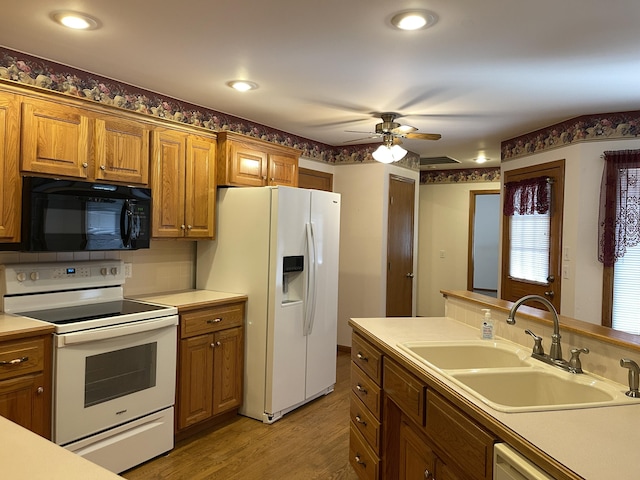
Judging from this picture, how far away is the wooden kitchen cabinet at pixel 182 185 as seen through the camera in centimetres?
317

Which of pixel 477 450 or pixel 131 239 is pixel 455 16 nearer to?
pixel 477 450

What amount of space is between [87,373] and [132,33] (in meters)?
1.78

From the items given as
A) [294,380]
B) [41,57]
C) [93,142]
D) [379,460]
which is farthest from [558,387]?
[41,57]

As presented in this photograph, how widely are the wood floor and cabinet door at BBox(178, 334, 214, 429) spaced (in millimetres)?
181

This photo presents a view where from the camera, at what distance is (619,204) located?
3666 mm

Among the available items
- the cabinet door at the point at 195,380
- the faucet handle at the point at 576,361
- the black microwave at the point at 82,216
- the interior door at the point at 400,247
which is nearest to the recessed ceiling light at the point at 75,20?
the black microwave at the point at 82,216

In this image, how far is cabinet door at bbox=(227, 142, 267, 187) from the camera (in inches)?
142

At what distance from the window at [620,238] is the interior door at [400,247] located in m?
2.16

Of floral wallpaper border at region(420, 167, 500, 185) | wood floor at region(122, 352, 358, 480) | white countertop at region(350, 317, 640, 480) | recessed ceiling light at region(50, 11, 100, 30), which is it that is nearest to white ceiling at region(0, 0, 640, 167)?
recessed ceiling light at region(50, 11, 100, 30)

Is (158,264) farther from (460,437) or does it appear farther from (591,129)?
(591,129)

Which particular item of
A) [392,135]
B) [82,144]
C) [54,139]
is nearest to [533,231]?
[392,135]

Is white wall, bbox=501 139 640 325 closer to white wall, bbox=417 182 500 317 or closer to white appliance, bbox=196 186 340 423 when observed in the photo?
white appliance, bbox=196 186 340 423

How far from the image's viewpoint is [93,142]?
9.05ft

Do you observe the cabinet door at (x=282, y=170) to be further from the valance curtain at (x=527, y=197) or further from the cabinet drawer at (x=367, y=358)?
the valance curtain at (x=527, y=197)
